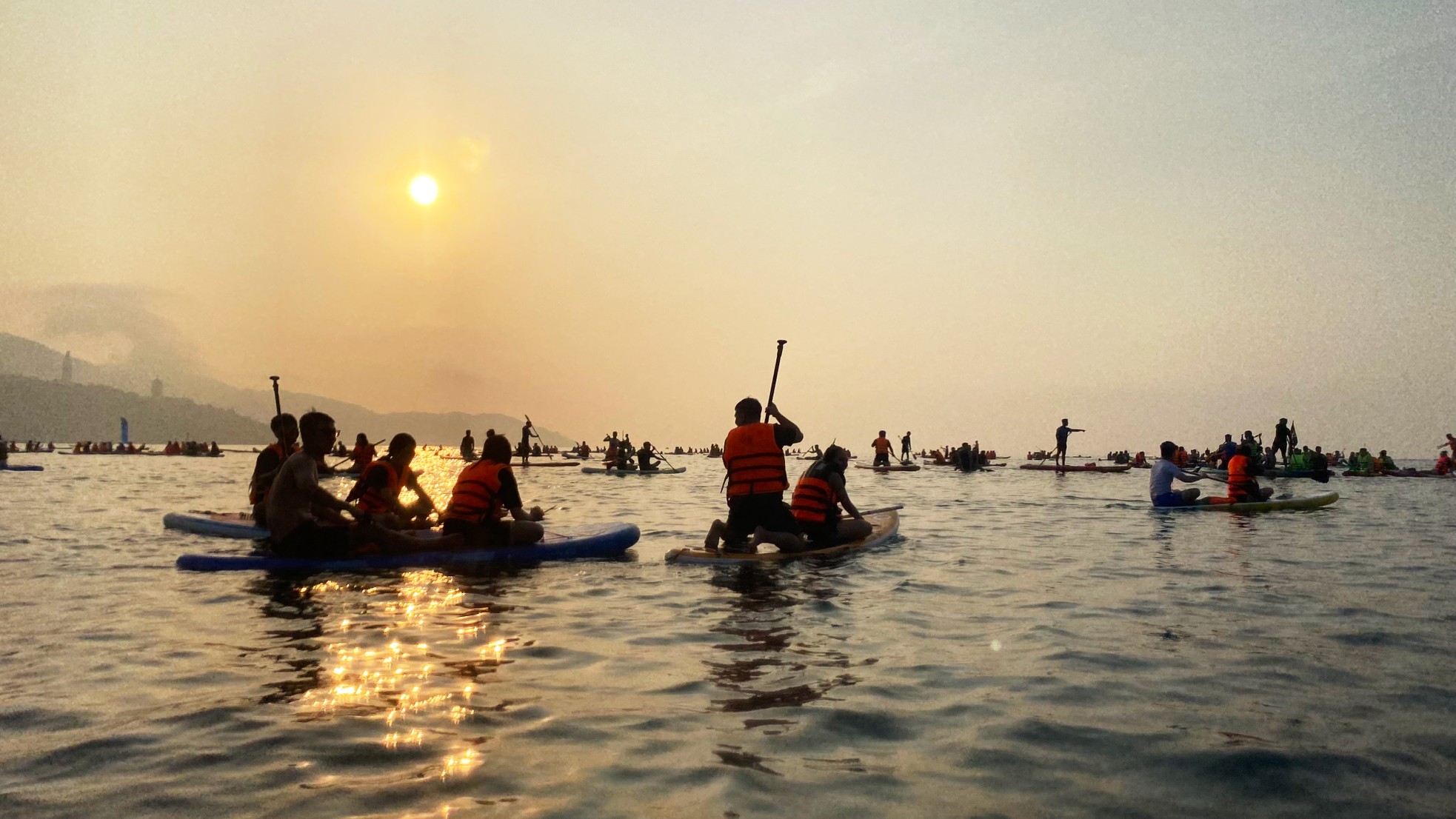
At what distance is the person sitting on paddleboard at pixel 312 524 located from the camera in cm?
991

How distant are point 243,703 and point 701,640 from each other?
312 centimetres

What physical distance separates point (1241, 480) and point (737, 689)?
17585 millimetres

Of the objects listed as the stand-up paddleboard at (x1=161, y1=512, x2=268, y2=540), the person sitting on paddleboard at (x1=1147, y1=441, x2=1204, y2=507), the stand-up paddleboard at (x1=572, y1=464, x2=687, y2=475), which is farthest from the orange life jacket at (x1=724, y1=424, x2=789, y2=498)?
the stand-up paddleboard at (x1=572, y1=464, x2=687, y2=475)

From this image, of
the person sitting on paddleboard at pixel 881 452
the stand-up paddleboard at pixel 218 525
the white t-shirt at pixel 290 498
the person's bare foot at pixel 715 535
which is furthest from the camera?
the person sitting on paddleboard at pixel 881 452

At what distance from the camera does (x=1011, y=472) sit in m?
48.0

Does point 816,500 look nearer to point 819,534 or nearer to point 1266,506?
point 819,534

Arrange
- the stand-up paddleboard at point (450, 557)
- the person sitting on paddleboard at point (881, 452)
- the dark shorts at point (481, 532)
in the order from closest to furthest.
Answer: the stand-up paddleboard at point (450, 557), the dark shorts at point (481, 532), the person sitting on paddleboard at point (881, 452)

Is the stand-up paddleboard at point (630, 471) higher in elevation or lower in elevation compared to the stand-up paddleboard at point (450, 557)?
higher

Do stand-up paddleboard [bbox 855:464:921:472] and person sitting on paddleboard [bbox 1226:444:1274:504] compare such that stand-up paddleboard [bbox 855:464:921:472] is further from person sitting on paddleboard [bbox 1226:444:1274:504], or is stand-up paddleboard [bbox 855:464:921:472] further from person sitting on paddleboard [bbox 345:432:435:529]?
person sitting on paddleboard [bbox 345:432:435:529]

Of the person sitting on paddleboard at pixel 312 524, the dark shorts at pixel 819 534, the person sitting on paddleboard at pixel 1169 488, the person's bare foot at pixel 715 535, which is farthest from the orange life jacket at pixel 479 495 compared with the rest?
the person sitting on paddleboard at pixel 1169 488

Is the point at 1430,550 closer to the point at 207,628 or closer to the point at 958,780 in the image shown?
the point at 958,780

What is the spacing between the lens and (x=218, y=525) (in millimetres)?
13977

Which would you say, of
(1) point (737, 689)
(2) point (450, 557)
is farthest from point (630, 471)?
(1) point (737, 689)

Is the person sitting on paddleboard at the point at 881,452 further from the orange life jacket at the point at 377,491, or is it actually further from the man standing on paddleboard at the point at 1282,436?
the orange life jacket at the point at 377,491
